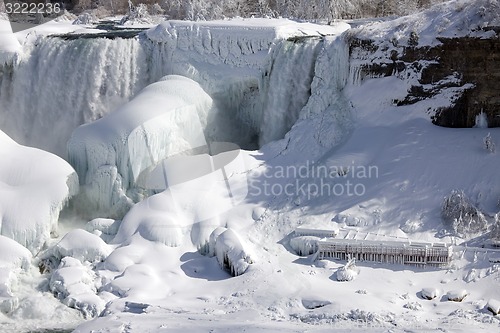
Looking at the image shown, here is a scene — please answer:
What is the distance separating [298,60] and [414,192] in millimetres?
4157

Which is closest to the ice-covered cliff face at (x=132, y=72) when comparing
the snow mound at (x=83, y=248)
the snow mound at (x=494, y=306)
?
the snow mound at (x=83, y=248)

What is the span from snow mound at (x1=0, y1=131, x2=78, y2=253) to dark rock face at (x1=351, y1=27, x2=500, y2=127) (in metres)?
6.86

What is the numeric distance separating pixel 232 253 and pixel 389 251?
2657 millimetres

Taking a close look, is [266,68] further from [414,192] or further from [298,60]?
[414,192]

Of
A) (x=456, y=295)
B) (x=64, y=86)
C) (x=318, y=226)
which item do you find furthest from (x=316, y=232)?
(x=64, y=86)

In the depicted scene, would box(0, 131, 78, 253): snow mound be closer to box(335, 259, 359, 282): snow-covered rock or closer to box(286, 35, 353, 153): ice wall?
box(286, 35, 353, 153): ice wall

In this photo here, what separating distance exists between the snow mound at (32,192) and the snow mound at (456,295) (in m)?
7.22

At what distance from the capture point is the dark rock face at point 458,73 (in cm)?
1466

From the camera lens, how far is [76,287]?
488 inches

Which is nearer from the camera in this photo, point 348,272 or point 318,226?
point 348,272

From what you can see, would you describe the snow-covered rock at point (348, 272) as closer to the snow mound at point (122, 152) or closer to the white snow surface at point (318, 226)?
the white snow surface at point (318, 226)

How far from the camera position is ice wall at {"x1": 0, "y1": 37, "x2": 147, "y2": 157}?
58.5ft

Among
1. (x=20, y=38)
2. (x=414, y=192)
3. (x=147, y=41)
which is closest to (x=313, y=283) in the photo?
(x=414, y=192)

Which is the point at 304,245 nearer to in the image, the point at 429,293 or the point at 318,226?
the point at 318,226
